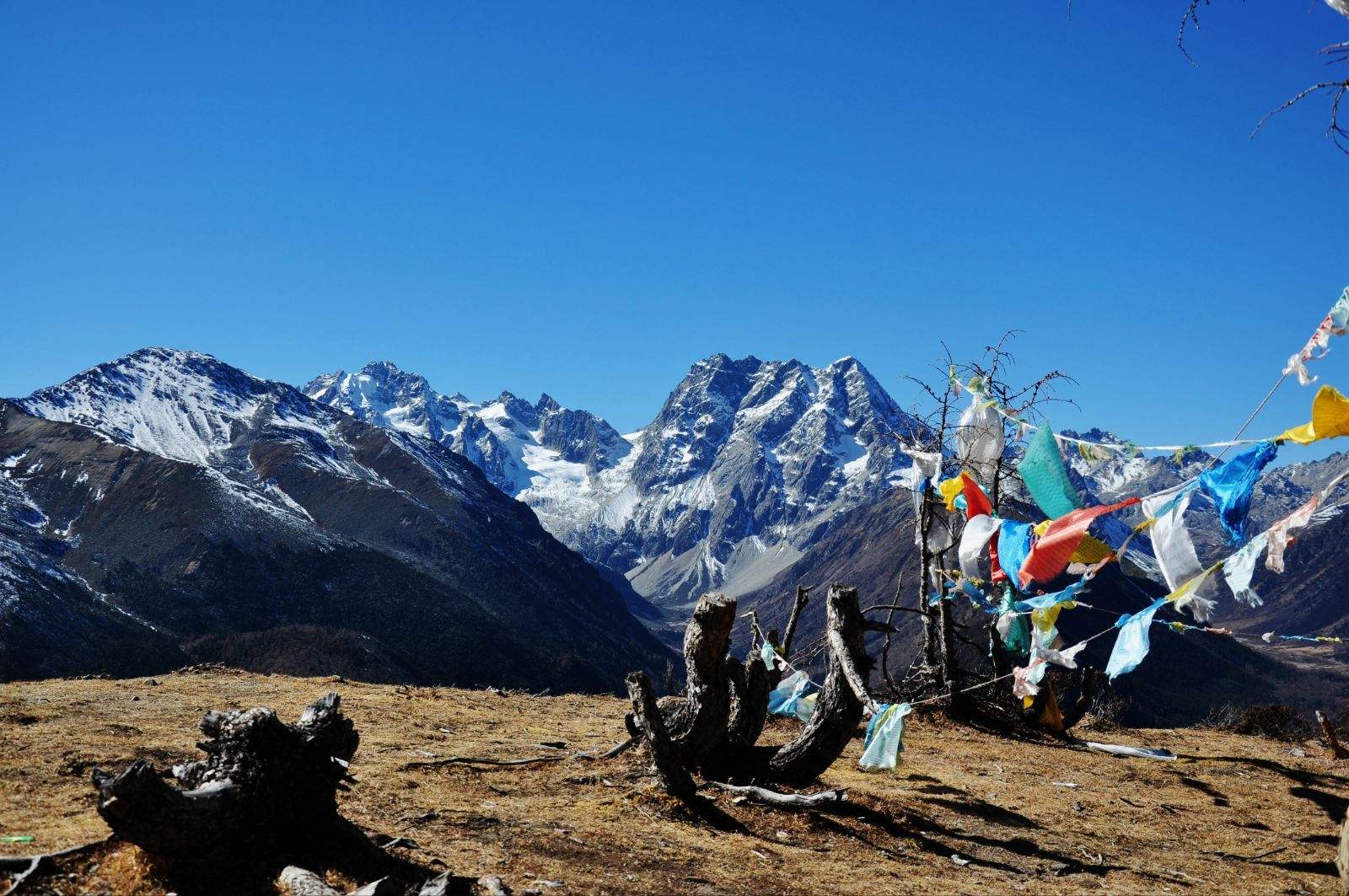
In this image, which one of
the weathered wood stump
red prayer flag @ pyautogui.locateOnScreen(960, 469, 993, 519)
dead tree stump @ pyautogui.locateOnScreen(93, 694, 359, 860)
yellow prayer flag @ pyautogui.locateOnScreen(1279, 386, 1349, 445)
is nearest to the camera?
dead tree stump @ pyautogui.locateOnScreen(93, 694, 359, 860)

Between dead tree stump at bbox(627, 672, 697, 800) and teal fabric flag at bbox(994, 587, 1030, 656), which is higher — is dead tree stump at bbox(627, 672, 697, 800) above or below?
below

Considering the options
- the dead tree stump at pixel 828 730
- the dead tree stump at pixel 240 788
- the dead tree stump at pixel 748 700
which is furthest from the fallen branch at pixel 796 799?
the dead tree stump at pixel 240 788

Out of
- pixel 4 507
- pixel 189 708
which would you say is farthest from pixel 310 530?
pixel 189 708

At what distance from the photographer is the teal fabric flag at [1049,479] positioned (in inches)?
438

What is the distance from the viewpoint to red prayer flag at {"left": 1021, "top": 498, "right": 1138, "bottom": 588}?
10242 millimetres

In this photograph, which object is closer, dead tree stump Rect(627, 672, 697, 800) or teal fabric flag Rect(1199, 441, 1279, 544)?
teal fabric flag Rect(1199, 441, 1279, 544)

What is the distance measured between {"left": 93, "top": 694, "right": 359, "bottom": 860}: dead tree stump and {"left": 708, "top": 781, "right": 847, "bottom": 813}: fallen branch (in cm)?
433

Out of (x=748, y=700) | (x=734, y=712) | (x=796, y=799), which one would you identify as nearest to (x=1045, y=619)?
(x=748, y=700)

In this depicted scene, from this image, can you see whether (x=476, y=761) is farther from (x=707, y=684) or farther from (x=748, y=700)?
(x=748, y=700)

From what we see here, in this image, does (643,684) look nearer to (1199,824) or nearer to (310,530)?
(1199,824)

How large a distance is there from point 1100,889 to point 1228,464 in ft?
12.5

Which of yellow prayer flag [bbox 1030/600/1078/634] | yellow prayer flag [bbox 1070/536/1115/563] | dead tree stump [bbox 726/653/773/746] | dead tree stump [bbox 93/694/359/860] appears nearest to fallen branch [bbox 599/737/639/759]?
dead tree stump [bbox 726/653/773/746]

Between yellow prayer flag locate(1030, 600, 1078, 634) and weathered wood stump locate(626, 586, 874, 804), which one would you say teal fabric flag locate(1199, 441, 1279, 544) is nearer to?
weathered wood stump locate(626, 586, 874, 804)

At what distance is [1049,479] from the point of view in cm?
1112
